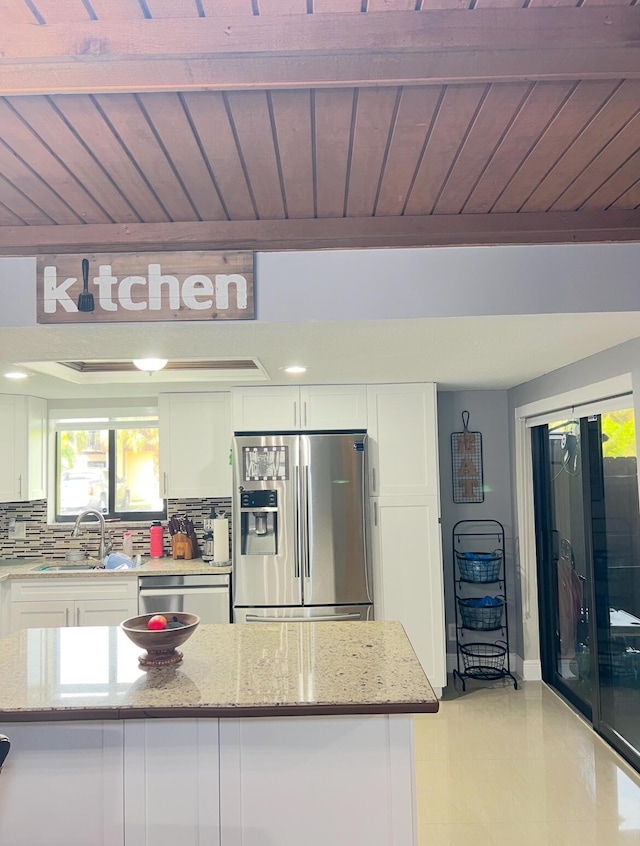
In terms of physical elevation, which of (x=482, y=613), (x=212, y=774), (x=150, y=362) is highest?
(x=150, y=362)

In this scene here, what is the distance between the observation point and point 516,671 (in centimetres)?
470

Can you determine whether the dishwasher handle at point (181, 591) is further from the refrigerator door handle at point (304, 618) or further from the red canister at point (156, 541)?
the red canister at point (156, 541)

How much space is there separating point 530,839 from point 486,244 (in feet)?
8.34

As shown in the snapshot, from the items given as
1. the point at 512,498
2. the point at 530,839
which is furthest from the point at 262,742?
the point at 512,498

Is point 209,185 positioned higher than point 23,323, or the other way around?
point 209,185

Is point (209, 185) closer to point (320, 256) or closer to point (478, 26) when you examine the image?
point (320, 256)

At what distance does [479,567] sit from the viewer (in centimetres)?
448

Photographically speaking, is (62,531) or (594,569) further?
(62,531)

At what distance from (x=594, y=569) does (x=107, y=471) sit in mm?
3679

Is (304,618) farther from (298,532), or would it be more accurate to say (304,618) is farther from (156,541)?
(156,541)

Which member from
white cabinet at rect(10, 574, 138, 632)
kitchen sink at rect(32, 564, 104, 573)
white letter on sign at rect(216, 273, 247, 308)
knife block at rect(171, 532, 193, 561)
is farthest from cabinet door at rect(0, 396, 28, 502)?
white letter on sign at rect(216, 273, 247, 308)

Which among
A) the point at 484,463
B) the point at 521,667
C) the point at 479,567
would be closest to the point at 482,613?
the point at 479,567

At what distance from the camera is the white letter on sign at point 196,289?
2.35 m

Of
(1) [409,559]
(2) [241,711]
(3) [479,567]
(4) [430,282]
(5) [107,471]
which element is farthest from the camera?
(5) [107,471]
